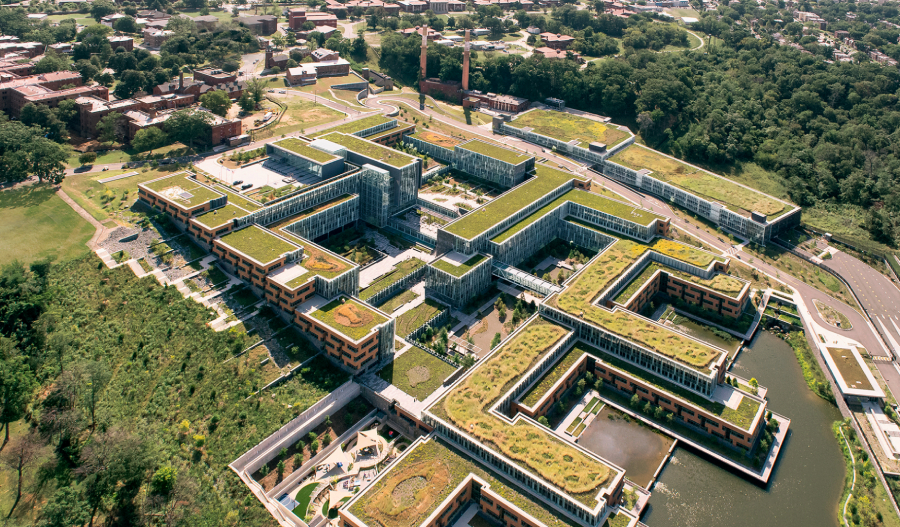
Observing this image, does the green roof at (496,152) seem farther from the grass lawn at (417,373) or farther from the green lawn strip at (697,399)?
the grass lawn at (417,373)

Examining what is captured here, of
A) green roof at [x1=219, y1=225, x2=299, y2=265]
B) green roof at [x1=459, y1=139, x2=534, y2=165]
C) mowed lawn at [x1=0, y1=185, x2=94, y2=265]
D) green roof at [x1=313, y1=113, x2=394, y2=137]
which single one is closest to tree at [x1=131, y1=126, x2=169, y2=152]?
mowed lawn at [x1=0, y1=185, x2=94, y2=265]

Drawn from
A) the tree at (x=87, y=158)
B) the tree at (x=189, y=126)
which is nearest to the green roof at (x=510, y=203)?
the tree at (x=189, y=126)

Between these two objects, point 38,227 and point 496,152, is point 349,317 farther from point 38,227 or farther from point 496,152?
point 496,152

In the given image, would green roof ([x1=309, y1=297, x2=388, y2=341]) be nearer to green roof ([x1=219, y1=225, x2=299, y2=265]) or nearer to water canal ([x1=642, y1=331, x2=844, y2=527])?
green roof ([x1=219, y1=225, x2=299, y2=265])

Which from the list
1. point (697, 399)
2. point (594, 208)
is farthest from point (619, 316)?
point (594, 208)

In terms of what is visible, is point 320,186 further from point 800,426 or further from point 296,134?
point 800,426

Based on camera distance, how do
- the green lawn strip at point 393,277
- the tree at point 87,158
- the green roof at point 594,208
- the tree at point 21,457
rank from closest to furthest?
the tree at point 21,457 < the green lawn strip at point 393,277 < the green roof at point 594,208 < the tree at point 87,158
